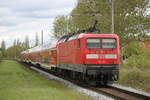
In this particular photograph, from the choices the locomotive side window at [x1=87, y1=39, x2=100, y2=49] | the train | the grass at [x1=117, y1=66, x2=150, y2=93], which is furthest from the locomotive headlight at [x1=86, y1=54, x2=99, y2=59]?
the grass at [x1=117, y1=66, x2=150, y2=93]

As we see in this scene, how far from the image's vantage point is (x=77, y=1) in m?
49.7

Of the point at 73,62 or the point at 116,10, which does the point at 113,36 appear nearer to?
the point at 73,62

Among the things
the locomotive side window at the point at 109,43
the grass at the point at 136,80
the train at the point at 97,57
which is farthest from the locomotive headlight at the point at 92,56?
the grass at the point at 136,80

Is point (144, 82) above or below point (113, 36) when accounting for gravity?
below

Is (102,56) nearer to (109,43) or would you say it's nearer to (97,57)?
(97,57)

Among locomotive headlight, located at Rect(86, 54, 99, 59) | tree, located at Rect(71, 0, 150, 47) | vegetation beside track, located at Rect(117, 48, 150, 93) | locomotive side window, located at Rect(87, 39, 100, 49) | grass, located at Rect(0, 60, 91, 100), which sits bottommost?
grass, located at Rect(0, 60, 91, 100)

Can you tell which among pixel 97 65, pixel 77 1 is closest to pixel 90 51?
pixel 97 65

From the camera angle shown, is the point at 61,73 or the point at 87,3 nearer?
the point at 61,73

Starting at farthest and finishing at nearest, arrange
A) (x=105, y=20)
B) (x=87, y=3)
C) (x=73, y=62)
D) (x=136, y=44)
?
(x=87, y=3) → (x=136, y=44) → (x=105, y=20) → (x=73, y=62)

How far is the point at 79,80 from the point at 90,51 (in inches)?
152

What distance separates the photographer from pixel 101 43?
67.7 ft

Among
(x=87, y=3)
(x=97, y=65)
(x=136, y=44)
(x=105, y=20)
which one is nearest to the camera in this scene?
(x=97, y=65)

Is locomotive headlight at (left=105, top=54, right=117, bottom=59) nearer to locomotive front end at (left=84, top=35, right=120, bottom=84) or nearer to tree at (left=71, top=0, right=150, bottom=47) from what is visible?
locomotive front end at (left=84, top=35, right=120, bottom=84)

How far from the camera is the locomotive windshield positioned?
20531mm
